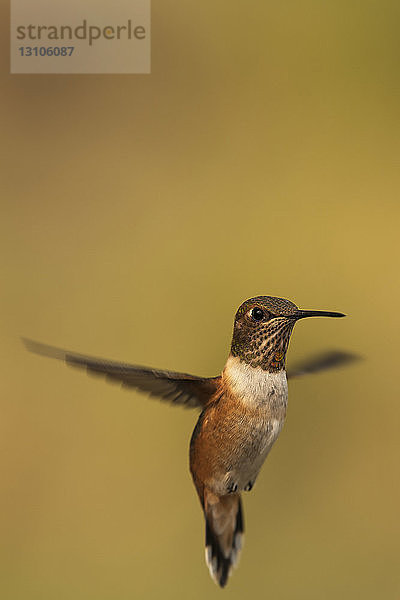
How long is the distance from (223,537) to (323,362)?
34 centimetres

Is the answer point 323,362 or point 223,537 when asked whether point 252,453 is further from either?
point 223,537

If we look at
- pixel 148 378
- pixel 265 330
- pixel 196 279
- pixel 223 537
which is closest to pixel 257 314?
pixel 265 330

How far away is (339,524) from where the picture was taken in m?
1.75

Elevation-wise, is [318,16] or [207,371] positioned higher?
[318,16]

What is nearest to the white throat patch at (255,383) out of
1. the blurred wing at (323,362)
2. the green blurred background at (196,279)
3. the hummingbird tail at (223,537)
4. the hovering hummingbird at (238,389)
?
the hovering hummingbird at (238,389)

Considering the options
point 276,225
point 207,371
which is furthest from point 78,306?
point 276,225

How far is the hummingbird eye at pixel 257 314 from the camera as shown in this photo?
680 millimetres

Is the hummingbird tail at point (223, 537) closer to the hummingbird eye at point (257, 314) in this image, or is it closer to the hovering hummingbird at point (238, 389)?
the hovering hummingbird at point (238, 389)

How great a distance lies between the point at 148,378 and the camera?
0.72m

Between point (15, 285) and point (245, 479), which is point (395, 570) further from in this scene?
point (15, 285)

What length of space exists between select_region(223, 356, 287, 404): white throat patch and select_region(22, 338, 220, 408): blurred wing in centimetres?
5

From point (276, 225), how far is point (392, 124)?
0.45 meters

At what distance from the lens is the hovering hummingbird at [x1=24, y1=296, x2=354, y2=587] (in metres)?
0.67

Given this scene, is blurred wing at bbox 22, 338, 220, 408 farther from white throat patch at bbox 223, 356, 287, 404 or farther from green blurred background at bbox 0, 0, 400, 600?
green blurred background at bbox 0, 0, 400, 600
